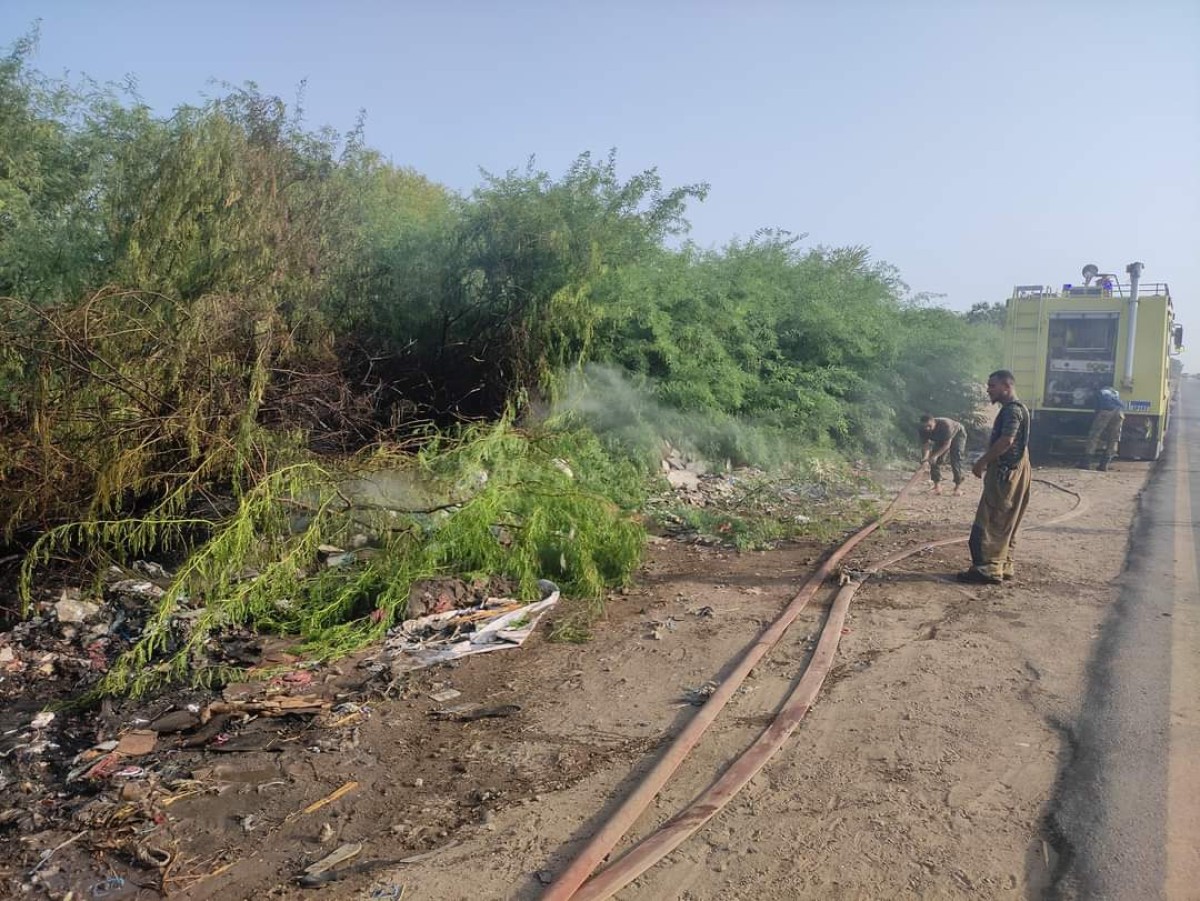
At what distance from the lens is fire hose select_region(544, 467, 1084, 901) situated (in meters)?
3.20

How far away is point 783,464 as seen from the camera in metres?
14.3

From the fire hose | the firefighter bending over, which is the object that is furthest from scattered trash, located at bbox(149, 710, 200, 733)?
the firefighter bending over

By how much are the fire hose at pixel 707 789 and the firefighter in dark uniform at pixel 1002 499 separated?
1.59 meters

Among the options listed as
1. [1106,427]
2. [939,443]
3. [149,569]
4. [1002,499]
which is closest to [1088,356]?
[1106,427]

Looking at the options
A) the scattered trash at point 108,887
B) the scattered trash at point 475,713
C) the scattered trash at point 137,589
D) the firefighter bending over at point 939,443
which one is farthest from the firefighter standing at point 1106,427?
the scattered trash at point 108,887

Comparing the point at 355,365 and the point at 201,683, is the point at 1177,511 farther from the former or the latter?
the point at 201,683

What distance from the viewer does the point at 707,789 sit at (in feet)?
12.8

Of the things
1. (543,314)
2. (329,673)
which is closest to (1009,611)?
(329,673)

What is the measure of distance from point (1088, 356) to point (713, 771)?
15484 millimetres

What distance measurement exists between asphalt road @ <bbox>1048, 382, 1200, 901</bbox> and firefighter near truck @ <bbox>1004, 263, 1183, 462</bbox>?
10.3 metres

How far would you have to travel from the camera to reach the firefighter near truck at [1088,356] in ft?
52.9

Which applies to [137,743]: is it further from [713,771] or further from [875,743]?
[875,743]

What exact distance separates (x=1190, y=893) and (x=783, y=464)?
444 inches

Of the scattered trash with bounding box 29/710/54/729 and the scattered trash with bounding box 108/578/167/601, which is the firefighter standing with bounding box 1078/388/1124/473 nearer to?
the scattered trash with bounding box 108/578/167/601
